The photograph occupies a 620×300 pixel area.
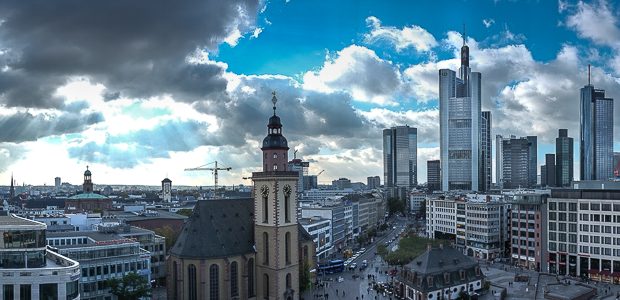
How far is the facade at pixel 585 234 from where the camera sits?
9994 cm

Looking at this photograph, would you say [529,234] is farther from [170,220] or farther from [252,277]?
[170,220]

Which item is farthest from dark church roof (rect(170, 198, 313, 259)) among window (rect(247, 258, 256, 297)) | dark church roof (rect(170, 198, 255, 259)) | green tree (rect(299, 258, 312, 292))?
green tree (rect(299, 258, 312, 292))

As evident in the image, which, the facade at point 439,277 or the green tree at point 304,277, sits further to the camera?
the green tree at point 304,277

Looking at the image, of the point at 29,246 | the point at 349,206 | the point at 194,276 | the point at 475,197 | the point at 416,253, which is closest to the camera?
the point at 29,246

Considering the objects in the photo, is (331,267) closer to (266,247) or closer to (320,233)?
(320,233)

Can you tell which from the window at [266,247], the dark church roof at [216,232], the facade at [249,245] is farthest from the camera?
the window at [266,247]

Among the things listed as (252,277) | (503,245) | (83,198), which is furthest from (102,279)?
(83,198)

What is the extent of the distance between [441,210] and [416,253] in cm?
5760

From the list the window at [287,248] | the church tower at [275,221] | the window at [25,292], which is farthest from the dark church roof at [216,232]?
the window at [25,292]

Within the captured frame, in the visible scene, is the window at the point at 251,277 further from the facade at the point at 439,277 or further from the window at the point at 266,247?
the facade at the point at 439,277

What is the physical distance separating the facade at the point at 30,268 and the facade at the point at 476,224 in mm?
111062

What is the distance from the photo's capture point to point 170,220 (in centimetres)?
12012

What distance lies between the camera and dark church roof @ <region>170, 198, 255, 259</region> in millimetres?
69812

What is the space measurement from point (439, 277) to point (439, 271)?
973 millimetres
